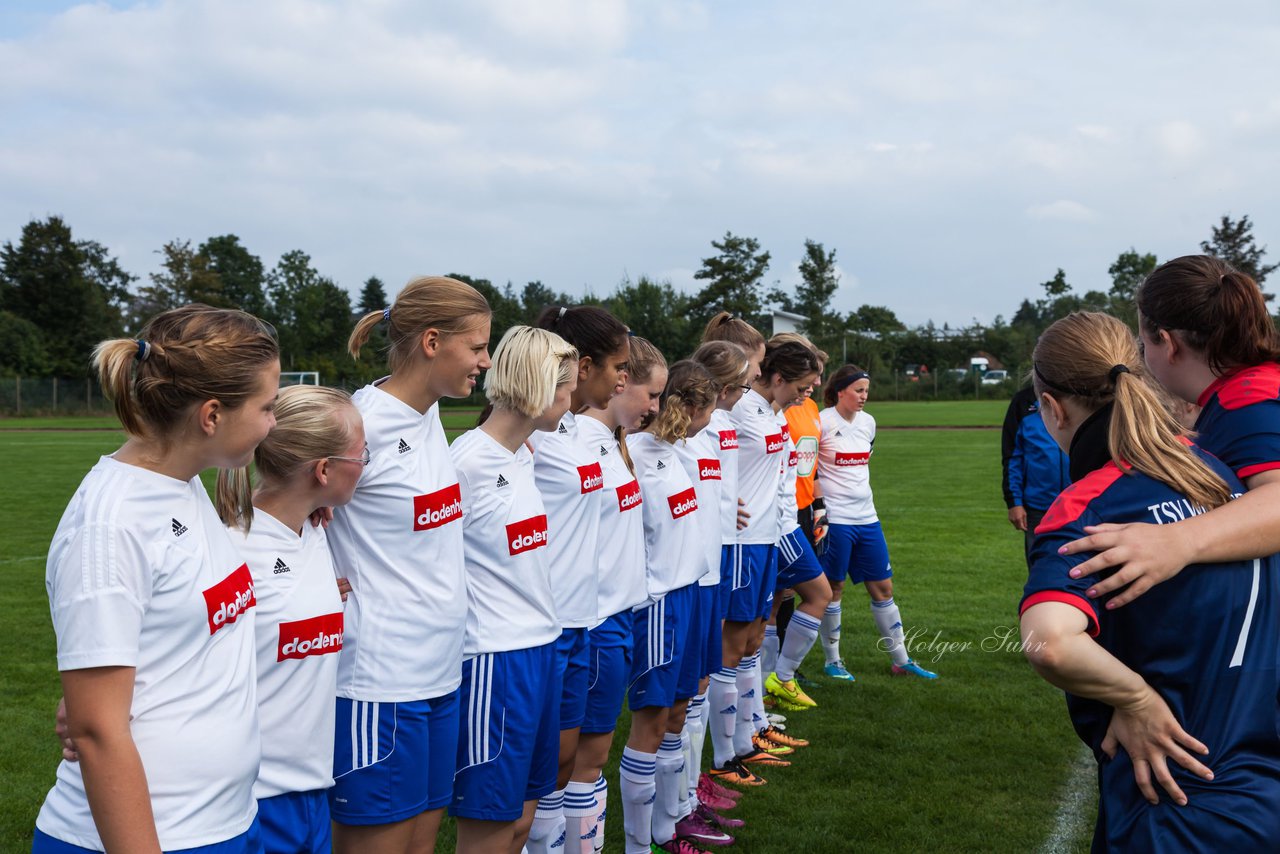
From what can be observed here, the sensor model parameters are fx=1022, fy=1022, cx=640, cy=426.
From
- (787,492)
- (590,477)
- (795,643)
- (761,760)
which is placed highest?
(590,477)

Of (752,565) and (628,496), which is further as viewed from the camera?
(752,565)

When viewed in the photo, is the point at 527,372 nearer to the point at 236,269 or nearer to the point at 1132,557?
the point at 1132,557

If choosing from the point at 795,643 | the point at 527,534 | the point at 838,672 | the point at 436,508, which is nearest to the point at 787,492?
the point at 795,643

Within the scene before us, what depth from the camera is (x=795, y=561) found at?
6.05m

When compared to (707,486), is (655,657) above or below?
below

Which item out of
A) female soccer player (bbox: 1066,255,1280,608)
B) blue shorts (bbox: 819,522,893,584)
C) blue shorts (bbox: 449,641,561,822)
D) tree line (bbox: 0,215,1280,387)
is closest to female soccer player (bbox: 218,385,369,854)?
blue shorts (bbox: 449,641,561,822)

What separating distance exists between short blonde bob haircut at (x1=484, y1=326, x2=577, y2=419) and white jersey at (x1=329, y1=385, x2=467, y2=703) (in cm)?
42

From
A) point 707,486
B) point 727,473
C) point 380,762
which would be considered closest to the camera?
point 380,762

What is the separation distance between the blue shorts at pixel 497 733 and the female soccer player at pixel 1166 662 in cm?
168

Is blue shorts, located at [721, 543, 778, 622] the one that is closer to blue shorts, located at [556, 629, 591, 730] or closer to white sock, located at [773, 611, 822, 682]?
white sock, located at [773, 611, 822, 682]

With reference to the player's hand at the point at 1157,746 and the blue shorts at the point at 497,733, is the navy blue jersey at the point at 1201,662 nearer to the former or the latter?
the player's hand at the point at 1157,746

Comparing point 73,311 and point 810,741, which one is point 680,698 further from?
point 73,311

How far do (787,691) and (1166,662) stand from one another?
4758 millimetres

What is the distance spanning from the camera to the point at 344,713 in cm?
271
